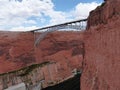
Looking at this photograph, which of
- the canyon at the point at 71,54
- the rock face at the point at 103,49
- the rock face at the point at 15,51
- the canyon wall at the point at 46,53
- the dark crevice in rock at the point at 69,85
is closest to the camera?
the rock face at the point at 103,49

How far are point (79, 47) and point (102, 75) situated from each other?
5096 cm

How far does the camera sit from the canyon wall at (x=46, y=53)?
45.2m

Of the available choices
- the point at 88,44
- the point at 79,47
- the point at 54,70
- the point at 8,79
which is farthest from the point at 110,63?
the point at 79,47

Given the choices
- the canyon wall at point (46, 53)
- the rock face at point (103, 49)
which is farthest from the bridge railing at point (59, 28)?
the rock face at point (103, 49)

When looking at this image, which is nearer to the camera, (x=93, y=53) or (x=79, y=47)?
(x=93, y=53)

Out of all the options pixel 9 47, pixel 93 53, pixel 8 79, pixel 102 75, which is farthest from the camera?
pixel 9 47

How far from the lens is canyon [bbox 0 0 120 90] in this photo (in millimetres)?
15633

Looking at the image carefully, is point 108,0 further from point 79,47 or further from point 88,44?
point 79,47

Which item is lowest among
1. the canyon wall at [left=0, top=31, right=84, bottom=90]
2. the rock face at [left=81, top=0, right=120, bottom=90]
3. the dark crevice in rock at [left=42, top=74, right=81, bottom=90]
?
the dark crevice in rock at [left=42, top=74, right=81, bottom=90]

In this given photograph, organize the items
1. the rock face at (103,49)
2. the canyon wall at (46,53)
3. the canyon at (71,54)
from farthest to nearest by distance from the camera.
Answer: the canyon wall at (46,53) → the canyon at (71,54) → the rock face at (103,49)

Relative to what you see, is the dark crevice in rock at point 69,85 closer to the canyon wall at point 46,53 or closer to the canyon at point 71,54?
the canyon at point 71,54

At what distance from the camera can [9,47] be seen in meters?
60.8

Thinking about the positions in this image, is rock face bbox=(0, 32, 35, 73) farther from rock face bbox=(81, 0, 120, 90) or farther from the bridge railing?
rock face bbox=(81, 0, 120, 90)

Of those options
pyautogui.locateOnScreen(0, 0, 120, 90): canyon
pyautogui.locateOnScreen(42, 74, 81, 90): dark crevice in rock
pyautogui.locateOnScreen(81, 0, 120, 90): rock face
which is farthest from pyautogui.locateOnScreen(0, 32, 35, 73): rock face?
pyautogui.locateOnScreen(81, 0, 120, 90): rock face
